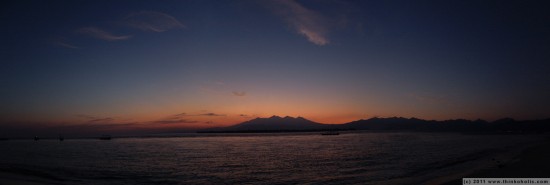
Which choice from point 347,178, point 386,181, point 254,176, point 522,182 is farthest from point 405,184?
point 254,176

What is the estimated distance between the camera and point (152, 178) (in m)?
26.9

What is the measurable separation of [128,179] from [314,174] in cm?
1460

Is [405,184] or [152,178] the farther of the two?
[152,178]

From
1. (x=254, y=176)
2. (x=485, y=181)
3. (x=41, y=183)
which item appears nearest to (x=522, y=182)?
(x=485, y=181)

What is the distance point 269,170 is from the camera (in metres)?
30.8

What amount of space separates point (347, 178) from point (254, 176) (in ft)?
23.7

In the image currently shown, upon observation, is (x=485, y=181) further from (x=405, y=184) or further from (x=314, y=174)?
(x=314, y=174)

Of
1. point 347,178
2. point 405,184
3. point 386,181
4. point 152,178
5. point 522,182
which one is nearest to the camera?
point 522,182

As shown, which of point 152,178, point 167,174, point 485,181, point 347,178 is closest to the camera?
point 485,181

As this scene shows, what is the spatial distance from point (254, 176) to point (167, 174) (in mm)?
7911

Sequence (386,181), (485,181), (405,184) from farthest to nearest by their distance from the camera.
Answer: (386,181)
(405,184)
(485,181)

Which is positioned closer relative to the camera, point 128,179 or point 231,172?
point 128,179

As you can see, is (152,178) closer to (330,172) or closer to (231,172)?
(231,172)

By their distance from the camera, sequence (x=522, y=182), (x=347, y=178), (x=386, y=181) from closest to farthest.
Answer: (x=522, y=182) → (x=386, y=181) → (x=347, y=178)
